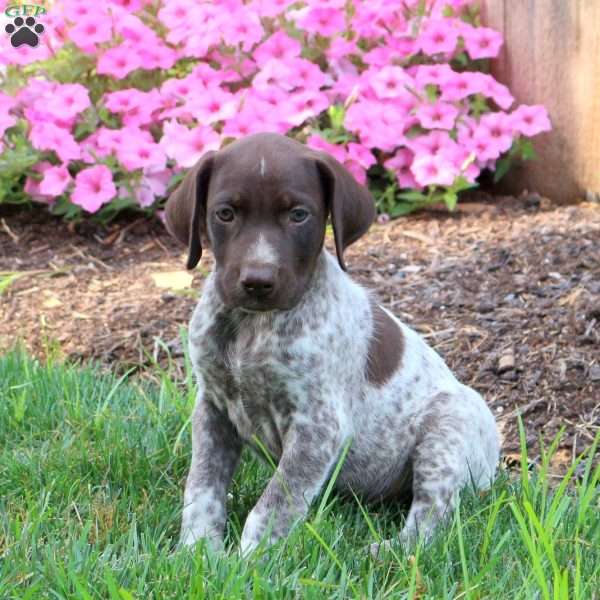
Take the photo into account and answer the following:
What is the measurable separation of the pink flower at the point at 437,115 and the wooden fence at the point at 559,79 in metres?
0.60

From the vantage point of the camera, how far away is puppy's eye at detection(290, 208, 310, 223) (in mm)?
3527

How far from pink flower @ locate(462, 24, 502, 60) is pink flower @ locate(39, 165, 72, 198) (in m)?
2.58

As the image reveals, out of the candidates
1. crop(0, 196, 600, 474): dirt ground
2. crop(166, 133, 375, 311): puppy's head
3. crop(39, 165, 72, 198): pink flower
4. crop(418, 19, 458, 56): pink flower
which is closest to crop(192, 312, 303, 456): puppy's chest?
crop(166, 133, 375, 311): puppy's head

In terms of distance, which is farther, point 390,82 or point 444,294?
point 390,82

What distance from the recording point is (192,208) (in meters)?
3.66

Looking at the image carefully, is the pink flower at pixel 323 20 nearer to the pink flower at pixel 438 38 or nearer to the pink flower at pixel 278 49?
the pink flower at pixel 278 49

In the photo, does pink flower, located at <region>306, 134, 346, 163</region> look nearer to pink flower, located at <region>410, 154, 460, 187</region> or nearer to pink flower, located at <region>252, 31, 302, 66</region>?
pink flower, located at <region>410, 154, 460, 187</region>

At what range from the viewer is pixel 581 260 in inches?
223

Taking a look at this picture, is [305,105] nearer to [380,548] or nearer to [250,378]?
[250,378]

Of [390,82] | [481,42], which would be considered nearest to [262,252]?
[390,82]

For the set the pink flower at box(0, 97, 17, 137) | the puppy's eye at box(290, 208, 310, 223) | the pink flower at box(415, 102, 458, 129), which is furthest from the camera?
the pink flower at box(0, 97, 17, 137)

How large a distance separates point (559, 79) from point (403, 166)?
A: 42.4 inches

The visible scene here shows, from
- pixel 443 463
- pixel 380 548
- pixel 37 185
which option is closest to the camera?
pixel 380 548

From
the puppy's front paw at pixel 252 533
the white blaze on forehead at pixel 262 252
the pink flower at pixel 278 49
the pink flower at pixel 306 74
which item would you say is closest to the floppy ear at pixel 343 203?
the white blaze on forehead at pixel 262 252
